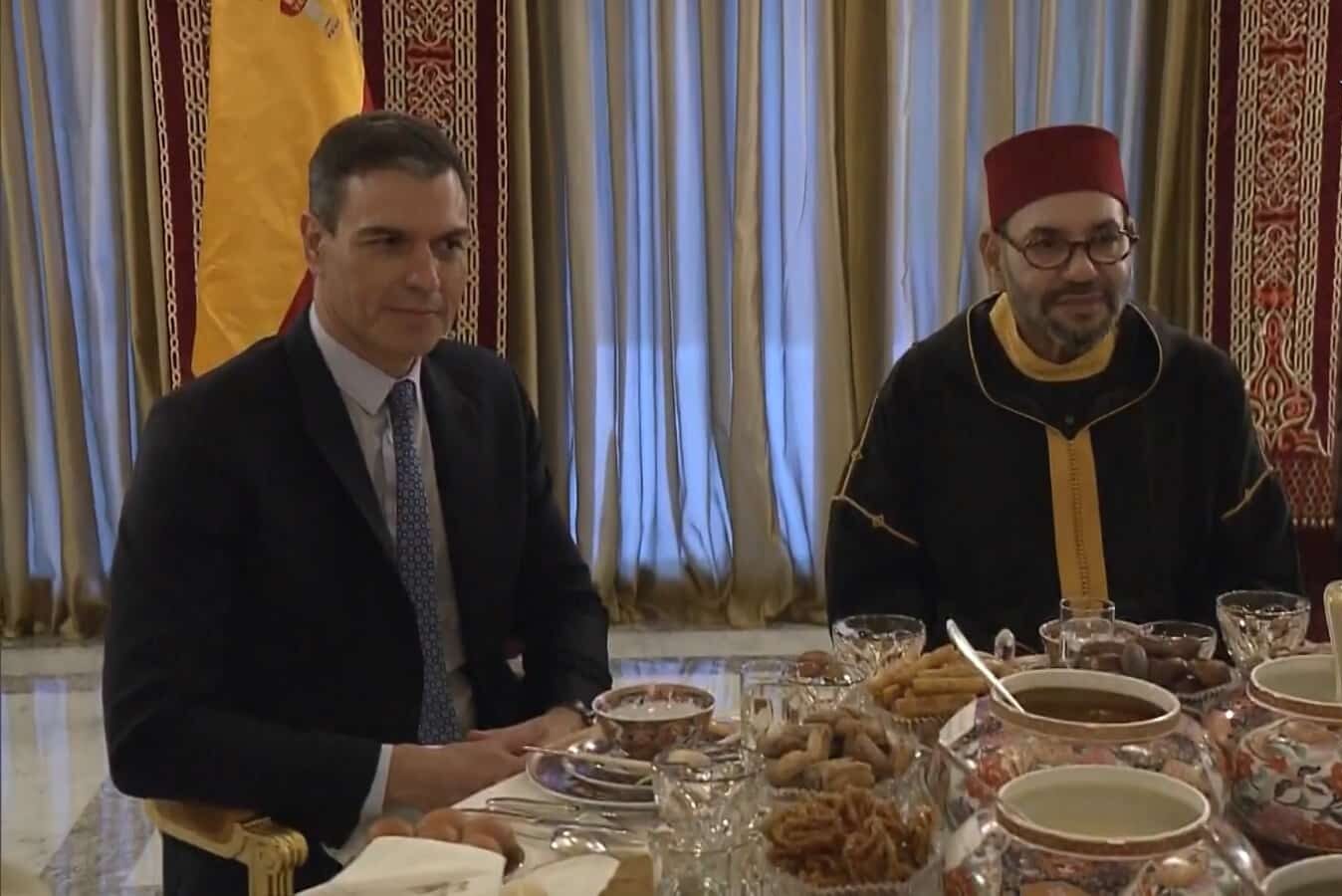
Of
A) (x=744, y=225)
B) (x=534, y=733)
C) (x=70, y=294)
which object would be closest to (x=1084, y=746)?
(x=534, y=733)

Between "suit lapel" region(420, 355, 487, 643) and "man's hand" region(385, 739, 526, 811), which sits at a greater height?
"suit lapel" region(420, 355, 487, 643)

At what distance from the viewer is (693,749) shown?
4.55ft

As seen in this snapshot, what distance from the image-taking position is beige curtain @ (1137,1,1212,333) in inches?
156

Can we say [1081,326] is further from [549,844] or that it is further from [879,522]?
[549,844]

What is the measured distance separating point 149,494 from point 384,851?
0.80 metres

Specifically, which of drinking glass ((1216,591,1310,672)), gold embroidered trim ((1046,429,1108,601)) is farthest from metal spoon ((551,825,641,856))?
gold embroidered trim ((1046,429,1108,601))

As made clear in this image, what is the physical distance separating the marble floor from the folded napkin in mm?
1394

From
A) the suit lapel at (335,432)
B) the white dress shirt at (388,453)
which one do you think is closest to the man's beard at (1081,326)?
the white dress shirt at (388,453)

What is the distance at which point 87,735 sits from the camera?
3.68 m

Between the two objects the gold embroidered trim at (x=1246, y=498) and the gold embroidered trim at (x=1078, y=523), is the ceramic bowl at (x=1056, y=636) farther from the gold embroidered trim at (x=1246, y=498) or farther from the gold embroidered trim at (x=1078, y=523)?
the gold embroidered trim at (x=1246, y=498)

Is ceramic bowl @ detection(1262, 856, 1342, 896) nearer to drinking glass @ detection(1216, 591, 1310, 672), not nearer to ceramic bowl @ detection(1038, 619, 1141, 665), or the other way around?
ceramic bowl @ detection(1038, 619, 1141, 665)

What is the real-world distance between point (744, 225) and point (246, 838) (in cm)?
281

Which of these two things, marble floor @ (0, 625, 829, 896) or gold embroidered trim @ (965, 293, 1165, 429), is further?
marble floor @ (0, 625, 829, 896)

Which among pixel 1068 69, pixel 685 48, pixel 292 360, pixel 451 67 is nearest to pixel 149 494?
pixel 292 360
